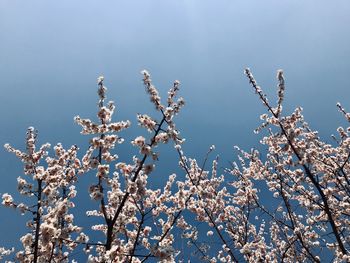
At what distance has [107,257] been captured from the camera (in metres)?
5.21

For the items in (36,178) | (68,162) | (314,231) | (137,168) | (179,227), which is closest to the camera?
(137,168)

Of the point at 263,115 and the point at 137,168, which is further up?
the point at 263,115

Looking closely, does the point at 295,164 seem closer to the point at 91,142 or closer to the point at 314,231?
the point at 314,231

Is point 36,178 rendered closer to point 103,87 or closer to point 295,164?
Result: point 103,87

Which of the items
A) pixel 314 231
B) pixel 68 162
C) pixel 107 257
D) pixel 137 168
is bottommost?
pixel 107 257

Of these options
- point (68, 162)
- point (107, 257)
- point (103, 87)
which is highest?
point (68, 162)

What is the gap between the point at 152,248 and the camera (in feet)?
18.0

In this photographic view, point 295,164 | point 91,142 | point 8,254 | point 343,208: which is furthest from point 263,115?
point 8,254

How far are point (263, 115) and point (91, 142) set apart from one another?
4420 mm

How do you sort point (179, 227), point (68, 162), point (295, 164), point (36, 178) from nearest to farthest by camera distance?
point (295, 164) < point (36, 178) < point (68, 162) < point (179, 227)

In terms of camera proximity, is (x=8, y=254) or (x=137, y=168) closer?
(x=137, y=168)

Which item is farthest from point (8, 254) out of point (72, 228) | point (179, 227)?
point (179, 227)

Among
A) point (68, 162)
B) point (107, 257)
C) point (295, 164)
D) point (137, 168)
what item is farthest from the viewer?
point (68, 162)

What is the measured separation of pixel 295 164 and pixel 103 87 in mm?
4374
